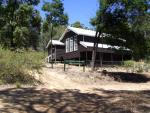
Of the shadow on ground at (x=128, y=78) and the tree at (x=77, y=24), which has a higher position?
the tree at (x=77, y=24)

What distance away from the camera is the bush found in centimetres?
1758

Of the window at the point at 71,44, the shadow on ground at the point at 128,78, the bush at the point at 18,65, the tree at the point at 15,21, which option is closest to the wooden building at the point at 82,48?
the window at the point at 71,44

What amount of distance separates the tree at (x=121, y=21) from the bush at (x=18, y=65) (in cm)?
1068

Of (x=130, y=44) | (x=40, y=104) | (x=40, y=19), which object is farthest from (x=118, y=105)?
(x=40, y=19)

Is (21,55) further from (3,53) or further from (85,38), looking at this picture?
(85,38)

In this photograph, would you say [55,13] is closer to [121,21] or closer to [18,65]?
[121,21]

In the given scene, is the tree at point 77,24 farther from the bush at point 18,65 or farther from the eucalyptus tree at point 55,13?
the bush at point 18,65

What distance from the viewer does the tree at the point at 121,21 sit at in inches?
1111

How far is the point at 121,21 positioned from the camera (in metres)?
28.8

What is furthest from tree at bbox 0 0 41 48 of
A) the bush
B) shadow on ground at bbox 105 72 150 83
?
the bush

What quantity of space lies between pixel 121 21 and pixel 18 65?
13.3m

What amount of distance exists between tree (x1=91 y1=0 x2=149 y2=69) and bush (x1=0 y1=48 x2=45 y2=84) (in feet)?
35.0

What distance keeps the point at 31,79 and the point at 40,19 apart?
22007 millimetres

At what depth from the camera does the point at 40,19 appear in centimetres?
3947
